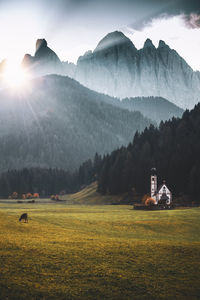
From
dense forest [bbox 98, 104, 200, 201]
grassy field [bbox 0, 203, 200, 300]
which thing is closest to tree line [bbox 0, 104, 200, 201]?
dense forest [bbox 98, 104, 200, 201]

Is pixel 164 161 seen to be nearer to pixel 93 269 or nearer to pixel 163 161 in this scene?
pixel 163 161

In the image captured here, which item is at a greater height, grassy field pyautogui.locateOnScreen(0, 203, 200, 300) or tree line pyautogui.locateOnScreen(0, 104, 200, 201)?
tree line pyautogui.locateOnScreen(0, 104, 200, 201)

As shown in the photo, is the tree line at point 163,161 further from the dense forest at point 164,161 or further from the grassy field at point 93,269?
the grassy field at point 93,269

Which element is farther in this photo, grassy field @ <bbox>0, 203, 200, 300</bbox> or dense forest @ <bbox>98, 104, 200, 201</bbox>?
dense forest @ <bbox>98, 104, 200, 201</bbox>

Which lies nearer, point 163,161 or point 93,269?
point 93,269

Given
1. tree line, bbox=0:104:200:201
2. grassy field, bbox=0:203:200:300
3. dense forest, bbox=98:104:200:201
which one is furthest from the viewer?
dense forest, bbox=98:104:200:201

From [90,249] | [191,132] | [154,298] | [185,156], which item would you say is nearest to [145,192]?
[185,156]

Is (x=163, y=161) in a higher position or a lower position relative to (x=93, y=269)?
higher

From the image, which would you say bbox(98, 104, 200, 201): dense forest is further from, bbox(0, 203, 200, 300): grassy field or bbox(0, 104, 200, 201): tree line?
bbox(0, 203, 200, 300): grassy field

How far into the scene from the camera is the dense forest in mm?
137000

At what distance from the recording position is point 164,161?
152 m

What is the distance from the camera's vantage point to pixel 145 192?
14800 cm

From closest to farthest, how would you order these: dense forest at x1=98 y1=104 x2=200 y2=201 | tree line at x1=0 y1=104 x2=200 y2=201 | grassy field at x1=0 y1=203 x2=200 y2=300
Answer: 1. grassy field at x1=0 y1=203 x2=200 y2=300
2. tree line at x1=0 y1=104 x2=200 y2=201
3. dense forest at x1=98 y1=104 x2=200 y2=201

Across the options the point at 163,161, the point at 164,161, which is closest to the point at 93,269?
the point at 164,161
